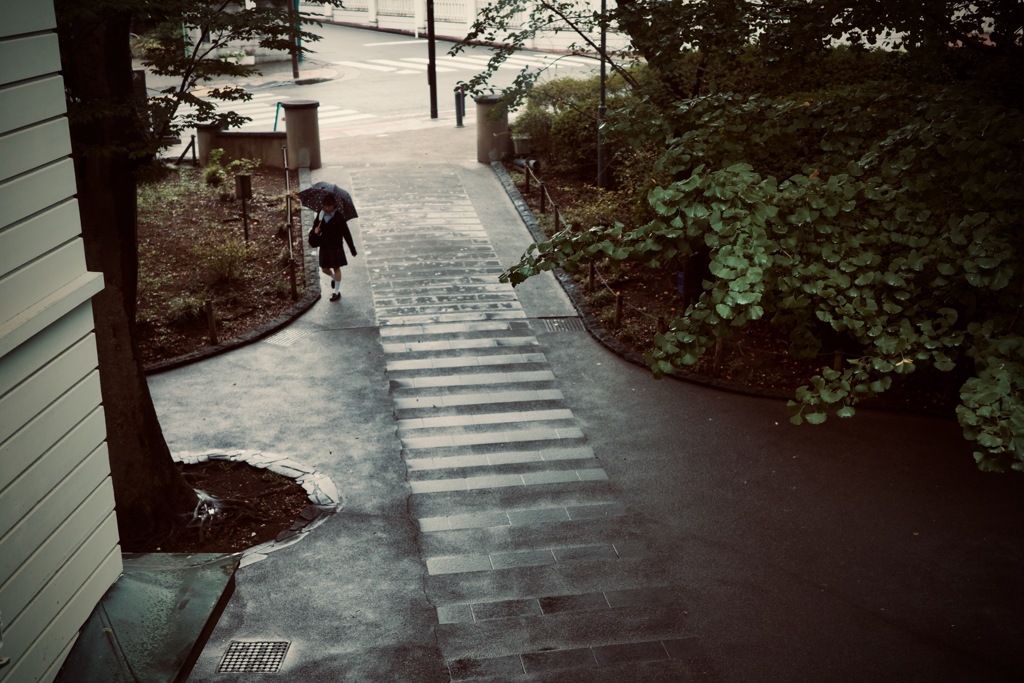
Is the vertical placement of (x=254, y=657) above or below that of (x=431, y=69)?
below

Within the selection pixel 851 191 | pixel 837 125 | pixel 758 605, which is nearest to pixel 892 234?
pixel 851 191

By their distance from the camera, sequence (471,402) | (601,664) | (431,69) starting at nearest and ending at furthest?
(601,664)
(471,402)
(431,69)

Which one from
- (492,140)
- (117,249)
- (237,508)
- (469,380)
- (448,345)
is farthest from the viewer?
(492,140)

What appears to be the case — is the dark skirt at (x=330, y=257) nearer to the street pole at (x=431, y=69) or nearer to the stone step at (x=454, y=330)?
the stone step at (x=454, y=330)

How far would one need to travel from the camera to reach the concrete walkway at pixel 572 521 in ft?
27.1

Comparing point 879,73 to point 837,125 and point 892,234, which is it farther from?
point 892,234

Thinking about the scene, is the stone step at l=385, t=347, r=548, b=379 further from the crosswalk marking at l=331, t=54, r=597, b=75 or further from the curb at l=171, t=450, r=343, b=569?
the crosswalk marking at l=331, t=54, r=597, b=75

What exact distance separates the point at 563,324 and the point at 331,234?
12.3ft

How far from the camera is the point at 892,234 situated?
270 inches

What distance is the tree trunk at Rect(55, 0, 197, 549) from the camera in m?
8.69

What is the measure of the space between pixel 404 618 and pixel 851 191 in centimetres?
503

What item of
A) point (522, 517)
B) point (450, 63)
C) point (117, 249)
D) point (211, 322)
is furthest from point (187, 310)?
point (450, 63)

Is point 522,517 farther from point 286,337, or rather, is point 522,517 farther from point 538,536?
point 286,337

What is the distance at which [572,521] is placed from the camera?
10195 mm
